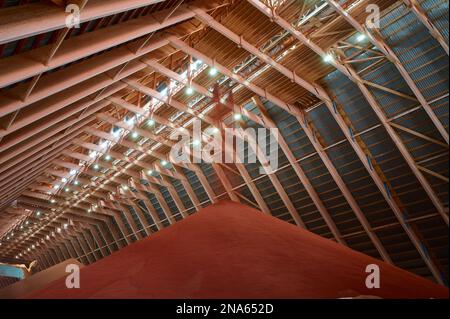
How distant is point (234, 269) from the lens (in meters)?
7.70

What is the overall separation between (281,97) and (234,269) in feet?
48.4

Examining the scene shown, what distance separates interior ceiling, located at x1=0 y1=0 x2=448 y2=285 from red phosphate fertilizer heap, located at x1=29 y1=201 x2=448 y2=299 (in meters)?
5.46

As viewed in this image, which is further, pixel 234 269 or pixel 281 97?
pixel 281 97

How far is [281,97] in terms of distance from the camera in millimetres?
20547

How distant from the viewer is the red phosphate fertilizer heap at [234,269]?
7012 millimetres

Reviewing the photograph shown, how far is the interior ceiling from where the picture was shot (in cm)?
1094

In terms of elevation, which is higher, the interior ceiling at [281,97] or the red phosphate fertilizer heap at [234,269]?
the interior ceiling at [281,97]

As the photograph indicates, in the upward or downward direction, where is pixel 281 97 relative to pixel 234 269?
upward

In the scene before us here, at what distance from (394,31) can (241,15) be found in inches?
295

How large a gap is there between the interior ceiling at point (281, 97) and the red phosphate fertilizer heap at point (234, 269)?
17.9 ft

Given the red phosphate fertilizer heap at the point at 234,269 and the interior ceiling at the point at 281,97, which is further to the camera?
the interior ceiling at the point at 281,97
